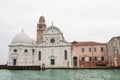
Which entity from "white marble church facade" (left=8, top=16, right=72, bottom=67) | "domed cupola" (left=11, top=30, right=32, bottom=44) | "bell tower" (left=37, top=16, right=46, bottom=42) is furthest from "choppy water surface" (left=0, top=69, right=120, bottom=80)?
"bell tower" (left=37, top=16, right=46, bottom=42)

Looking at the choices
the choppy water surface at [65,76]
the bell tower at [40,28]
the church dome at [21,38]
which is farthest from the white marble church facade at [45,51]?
the choppy water surface at [65,76]

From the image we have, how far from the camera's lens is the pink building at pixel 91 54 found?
48250 millimetres

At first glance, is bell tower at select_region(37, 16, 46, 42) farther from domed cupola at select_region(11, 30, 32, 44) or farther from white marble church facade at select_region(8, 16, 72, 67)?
white marble church facade at select_region(8, 16, 72, 67)

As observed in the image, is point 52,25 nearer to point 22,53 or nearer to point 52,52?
point 52,52

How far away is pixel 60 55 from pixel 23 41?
30.9 ft

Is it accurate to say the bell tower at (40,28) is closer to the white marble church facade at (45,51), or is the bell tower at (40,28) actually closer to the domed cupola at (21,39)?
the domed cupola at (21,39)

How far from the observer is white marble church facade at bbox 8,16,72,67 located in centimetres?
4812

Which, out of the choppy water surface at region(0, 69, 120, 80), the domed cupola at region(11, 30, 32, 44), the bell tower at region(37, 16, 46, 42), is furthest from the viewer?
the bell tower at region(37, 16, 46, 42)

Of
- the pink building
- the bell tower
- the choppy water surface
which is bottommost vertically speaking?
the choppy water surface

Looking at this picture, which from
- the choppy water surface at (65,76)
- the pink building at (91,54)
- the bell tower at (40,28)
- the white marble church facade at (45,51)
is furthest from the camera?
the bell tower at (40,28)

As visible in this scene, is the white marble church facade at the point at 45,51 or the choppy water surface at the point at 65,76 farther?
the white marble church facade at the point at 45,51

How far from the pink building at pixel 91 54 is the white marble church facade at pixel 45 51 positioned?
2.34 m

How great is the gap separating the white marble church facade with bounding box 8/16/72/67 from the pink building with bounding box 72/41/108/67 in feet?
7.69

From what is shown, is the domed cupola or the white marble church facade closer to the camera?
the white marble church facade
